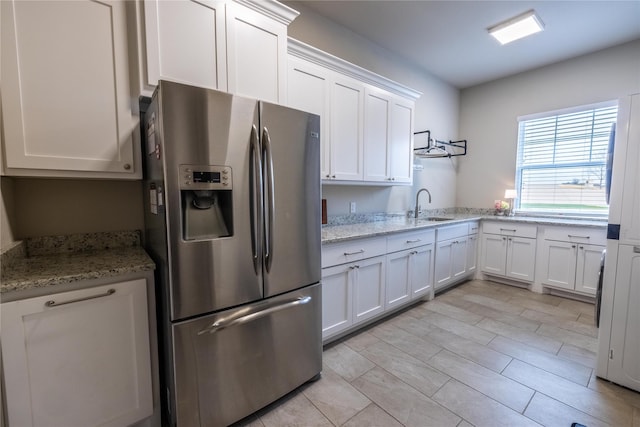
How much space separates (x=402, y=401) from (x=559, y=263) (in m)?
2.86

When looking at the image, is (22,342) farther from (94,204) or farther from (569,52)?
(569,52)

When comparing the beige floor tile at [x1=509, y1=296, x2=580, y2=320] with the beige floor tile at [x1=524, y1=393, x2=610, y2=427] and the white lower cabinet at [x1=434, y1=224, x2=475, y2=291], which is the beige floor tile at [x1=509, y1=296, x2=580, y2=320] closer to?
the white lower cabinet at [x1=434, y1=224, x2=475, y2=291]

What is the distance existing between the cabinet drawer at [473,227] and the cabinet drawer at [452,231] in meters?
0.06

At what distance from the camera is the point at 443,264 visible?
3.23m

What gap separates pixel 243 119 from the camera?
1.33 metres

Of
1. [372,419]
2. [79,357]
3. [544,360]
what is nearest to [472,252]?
[544,360]

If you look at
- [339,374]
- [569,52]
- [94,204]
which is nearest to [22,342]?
[94,204]

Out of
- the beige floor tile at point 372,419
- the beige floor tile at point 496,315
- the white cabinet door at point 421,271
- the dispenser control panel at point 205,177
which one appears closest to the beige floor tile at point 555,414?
the beige floor tile at point 372,419

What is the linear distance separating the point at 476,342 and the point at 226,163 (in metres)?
2.39

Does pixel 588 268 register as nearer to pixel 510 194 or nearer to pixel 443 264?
pixel 510 194

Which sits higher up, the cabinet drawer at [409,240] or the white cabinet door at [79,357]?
the cabinet drawer at [409,240]

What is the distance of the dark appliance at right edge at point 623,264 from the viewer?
1.60 m

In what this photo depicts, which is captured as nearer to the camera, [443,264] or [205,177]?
[205,177]

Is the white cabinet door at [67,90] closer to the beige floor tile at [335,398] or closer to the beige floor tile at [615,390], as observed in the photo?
the beige floor tile at [335,398]
